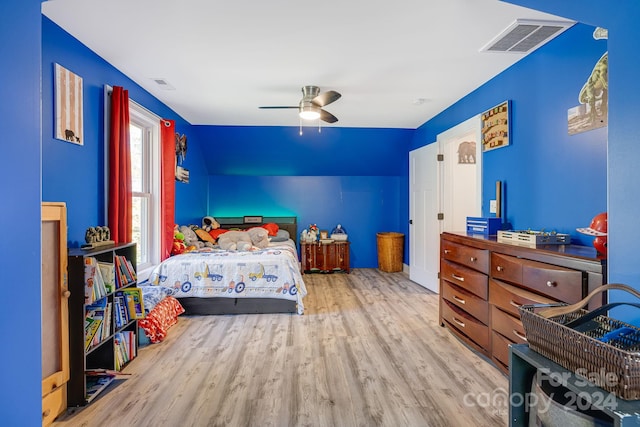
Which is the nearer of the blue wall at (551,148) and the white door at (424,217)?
the blue wall at (551,148)

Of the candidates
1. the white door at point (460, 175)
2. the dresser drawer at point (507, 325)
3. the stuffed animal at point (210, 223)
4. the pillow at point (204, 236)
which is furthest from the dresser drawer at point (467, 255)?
the stuffed animal at point (210, 223)

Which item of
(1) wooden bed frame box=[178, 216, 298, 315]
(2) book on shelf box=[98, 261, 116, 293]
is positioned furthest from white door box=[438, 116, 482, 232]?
(2) book on shelf box=[98, 261, 116, 293]

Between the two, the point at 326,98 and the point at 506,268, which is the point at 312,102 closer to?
the point at 326,98

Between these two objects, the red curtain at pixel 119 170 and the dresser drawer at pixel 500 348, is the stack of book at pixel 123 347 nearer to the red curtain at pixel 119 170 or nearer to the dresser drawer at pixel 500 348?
the red curtain at pixel 119 170

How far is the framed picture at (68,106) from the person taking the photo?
2.28m

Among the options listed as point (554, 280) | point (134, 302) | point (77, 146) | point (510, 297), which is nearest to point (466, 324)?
point (510, 297)

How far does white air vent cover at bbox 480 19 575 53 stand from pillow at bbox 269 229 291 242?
3.97 meters

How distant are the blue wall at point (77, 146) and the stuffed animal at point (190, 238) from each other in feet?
5.59

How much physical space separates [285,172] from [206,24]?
4.04 meters

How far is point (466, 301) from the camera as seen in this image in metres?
2.87

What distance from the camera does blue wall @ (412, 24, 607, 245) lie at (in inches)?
87.1

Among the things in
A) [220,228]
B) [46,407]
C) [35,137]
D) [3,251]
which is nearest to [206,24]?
[35,137]

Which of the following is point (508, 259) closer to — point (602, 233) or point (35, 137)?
point (602, 233)

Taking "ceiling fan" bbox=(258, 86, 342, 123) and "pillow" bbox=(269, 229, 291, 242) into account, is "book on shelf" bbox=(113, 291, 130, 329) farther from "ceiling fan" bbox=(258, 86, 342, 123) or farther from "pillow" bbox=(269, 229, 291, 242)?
"pillow" bbox=(269, 229, 291, 242)
